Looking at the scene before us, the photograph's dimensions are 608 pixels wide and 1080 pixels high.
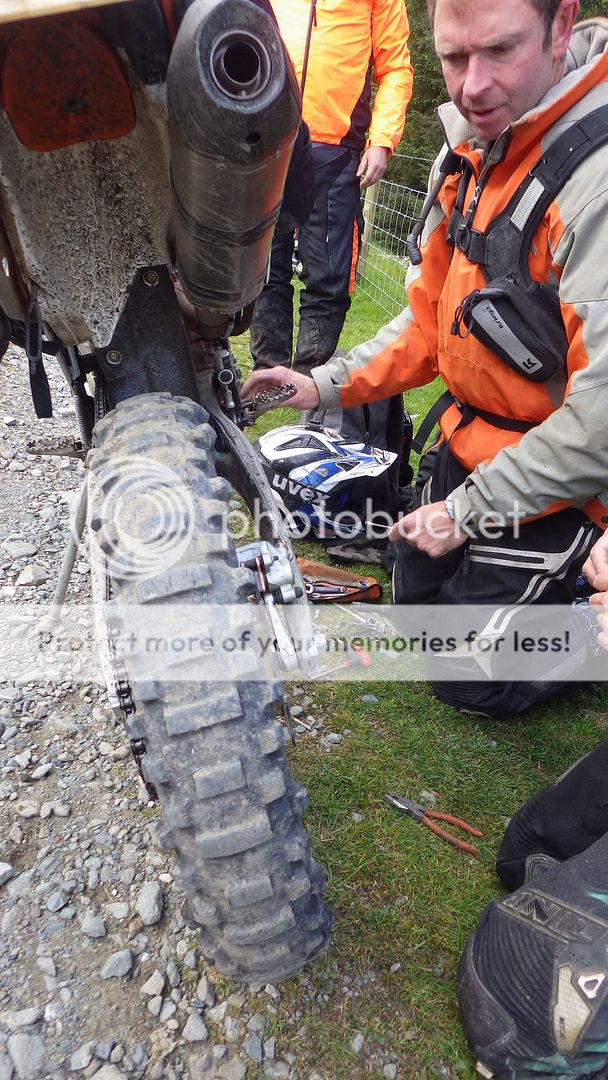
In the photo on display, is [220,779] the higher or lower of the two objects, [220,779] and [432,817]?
the higher

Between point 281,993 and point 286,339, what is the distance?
3.41m

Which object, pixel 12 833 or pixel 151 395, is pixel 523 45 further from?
pixel 12 833

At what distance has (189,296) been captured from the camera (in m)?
1.39

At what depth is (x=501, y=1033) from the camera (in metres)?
1.32

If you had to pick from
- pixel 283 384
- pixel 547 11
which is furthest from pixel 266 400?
pixel 547 11

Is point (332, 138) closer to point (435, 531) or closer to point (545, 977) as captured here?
point (435, 531)

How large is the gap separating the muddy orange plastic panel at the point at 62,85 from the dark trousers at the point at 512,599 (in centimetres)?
155

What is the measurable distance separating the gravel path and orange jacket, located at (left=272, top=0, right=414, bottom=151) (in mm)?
3053

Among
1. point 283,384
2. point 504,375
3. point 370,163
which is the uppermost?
point 370,163

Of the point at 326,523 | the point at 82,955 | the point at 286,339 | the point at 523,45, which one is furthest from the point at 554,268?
the point at 286,339

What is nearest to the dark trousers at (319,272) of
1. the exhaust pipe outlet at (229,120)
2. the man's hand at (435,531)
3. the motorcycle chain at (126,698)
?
the man's hand at (435,531)

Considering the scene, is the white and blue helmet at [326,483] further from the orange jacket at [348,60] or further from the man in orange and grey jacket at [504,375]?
the orange jacket at [348,60]

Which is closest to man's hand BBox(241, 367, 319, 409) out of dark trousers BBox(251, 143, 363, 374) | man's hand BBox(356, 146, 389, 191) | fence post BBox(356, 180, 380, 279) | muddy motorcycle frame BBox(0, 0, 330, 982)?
muddy motorcycle frame BBox(0, 0, 330, 982)

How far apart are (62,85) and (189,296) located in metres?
0.40
